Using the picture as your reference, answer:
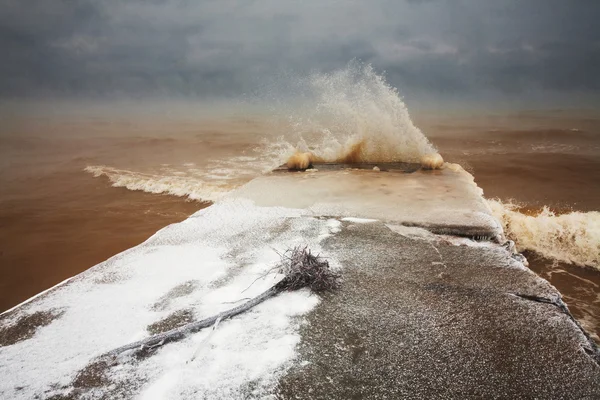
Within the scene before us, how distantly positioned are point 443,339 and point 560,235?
530 centimetres

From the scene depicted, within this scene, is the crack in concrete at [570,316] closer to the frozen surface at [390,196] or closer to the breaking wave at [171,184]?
the frozen surface at [390,196]

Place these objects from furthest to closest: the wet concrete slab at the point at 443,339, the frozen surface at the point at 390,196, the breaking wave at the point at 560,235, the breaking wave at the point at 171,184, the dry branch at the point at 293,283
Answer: the breaking wave at the point at 171,184, the breaking wave at the point at 560,235, the frozen surface at the point at 390,196, the dry branch at the point at 293,283, the wet concrete slab at the point at 443,339

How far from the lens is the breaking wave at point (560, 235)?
5.36 meters

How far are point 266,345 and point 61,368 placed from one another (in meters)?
1.13

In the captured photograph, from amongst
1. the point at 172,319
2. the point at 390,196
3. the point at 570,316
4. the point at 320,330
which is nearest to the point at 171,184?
the point at 390,196

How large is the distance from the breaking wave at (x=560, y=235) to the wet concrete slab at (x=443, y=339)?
3.74 metres

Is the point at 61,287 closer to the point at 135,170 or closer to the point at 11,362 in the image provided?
the point at 11,362

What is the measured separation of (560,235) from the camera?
570 centimetres

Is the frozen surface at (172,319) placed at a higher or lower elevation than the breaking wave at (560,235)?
higher

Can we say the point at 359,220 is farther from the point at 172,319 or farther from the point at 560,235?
the point at 560,235

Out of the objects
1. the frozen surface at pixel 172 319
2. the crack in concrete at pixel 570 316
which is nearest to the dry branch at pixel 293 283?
the frozen surface at pixel 172 319

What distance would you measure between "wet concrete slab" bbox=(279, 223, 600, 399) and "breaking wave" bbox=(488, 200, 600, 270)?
374 cm

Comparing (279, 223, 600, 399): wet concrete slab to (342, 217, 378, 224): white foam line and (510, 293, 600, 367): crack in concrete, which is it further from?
(342, 217, 378, 224): white foam line

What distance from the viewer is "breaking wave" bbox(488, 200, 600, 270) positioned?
536 centimetres
